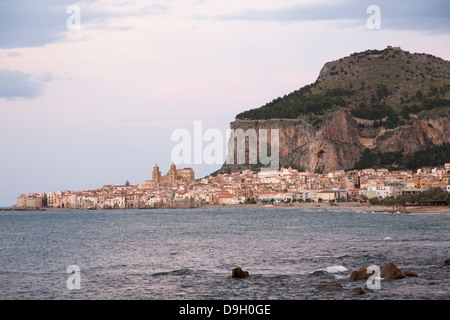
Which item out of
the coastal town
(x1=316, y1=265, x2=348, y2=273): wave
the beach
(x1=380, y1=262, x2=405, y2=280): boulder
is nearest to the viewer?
(x1=380, y1=262, x2=405, y2=280): boulder

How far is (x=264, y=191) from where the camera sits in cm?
16900

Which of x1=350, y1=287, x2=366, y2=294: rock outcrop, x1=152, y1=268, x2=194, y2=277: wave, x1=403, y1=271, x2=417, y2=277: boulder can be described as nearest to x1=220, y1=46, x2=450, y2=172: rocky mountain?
x1=403, y1=271, x2=417, y2=277: boulder

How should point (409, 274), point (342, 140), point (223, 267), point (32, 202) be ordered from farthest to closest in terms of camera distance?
point (32, 202) → point (342, 140) → point (223, 267) → point (409, 274)

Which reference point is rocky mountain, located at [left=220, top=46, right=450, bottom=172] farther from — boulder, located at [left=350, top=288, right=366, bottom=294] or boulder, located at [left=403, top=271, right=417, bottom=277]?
boulder, located at [left=350, top=288, right=366, bottom=294]

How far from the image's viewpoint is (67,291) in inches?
1005

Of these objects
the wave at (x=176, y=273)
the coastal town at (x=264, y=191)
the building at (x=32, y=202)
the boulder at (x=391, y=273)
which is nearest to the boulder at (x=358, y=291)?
the boulder at (x=391, y=273)

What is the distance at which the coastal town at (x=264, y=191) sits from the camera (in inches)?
5551

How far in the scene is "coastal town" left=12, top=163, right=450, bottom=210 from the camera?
141000mm

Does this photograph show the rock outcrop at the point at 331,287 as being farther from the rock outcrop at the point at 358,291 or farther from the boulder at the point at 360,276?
the boulder at the point at 360,276

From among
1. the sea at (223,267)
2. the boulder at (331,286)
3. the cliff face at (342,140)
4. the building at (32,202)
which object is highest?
the cliff face at (342,140)

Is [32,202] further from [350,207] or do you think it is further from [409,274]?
[409,274]

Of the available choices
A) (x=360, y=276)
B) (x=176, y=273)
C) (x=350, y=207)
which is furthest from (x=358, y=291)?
(x=350, y=207)
